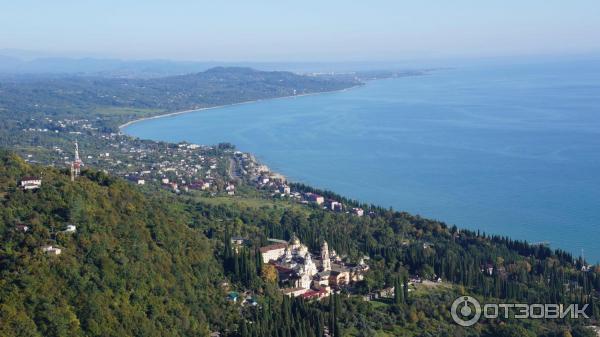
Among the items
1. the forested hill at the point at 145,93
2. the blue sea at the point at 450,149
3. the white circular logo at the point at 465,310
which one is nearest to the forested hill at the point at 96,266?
the white circular logo at the point at 465,310

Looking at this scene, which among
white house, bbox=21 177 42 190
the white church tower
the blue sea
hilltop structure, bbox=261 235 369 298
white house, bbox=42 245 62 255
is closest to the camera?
white house, bbox=42 245 62 255

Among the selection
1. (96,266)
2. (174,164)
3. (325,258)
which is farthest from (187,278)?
(174,164)

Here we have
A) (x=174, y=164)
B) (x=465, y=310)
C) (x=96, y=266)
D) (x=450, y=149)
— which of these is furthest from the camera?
(x=450, y=149)

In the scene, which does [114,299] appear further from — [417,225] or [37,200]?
[417,225]

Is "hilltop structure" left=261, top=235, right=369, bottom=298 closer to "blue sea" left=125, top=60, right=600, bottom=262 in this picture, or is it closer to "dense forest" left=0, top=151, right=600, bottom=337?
"dense forest" left=0, top=151, right=600, bottom=337

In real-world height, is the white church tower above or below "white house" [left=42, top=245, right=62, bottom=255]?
below

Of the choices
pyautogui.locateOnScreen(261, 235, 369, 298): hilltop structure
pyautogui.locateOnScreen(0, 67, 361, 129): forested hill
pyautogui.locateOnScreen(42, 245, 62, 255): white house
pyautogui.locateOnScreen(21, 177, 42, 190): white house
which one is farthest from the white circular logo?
pyautogui.locateOnScreen(0, 67, 361, 129): forested hill

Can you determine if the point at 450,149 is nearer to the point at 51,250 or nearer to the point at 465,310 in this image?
the point at 465,310
